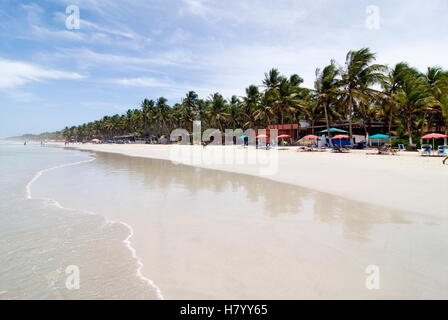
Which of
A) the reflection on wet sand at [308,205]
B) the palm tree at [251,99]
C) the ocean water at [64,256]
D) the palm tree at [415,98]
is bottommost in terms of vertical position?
the ocean water at [64,256]

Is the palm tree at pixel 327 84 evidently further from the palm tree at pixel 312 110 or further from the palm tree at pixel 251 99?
the palm tree at pixel 251 99

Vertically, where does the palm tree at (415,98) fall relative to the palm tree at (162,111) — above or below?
below

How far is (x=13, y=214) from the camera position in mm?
6750

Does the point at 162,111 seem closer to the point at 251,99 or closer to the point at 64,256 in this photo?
the point at 251,99

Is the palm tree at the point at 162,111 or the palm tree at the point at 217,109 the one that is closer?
the palm tree at the point at 217,109

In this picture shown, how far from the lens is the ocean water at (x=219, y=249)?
328 cm

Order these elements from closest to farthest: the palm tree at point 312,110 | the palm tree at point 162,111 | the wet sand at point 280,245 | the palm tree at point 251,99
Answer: the wet sand at point 280,245, the palm tree at point 312,110, the palm tree at point 251,99, the palm tree at point 162,111

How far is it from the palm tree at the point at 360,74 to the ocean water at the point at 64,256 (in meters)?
30.5

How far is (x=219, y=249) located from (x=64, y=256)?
2.50m

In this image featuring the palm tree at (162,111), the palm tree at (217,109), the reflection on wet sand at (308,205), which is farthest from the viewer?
the palm tree at (162,111)

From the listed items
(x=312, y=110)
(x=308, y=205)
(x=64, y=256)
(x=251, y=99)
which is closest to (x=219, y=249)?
(x=64, y=256)

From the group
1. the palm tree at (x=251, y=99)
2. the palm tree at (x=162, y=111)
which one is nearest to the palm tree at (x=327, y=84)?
the palm tree at (x=251, y=99)

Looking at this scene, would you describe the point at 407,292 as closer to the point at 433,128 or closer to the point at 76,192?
the point at 76,192

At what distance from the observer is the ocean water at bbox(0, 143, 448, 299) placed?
328cm
